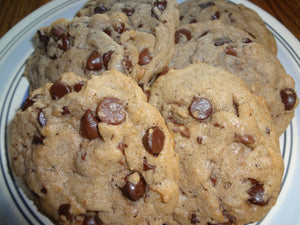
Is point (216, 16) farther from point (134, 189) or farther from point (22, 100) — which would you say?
point (22, 100)

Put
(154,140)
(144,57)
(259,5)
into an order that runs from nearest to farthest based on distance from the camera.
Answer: (154,140) → (144,57) → (259,5)

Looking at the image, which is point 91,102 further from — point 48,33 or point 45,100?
point 48,33

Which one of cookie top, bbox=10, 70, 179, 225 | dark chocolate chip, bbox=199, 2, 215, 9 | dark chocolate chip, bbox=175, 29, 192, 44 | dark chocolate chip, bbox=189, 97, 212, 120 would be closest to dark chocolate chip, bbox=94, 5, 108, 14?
dark chocolate chip, bbox=175, 29, 192, 44

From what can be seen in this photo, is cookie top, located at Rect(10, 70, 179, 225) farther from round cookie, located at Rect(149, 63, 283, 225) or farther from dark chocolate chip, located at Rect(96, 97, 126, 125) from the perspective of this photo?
round cookie, located at Rect(149, 63, 283, 225)

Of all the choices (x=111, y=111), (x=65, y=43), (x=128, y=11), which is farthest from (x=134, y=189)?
(x=128, y=11)

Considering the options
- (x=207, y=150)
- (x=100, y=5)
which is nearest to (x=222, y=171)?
(x=207, y=150)

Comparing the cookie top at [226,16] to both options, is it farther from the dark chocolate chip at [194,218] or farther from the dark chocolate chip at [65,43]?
the dark chocolate chip at [194,218]

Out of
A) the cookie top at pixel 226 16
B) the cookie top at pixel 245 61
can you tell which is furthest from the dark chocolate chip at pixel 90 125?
the cookie top at pixel 226 16
